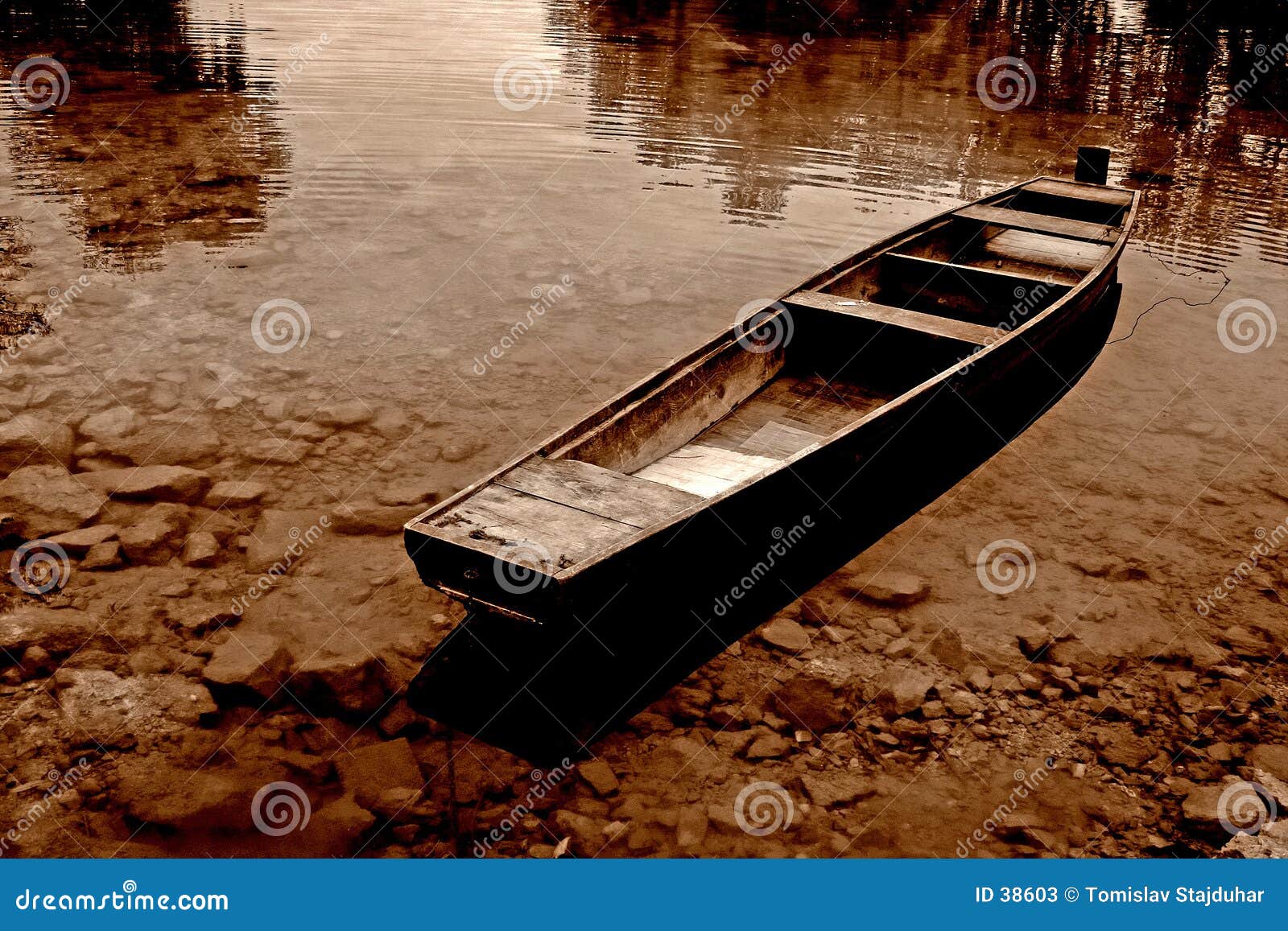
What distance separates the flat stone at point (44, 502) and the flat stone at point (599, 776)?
3.52 metres

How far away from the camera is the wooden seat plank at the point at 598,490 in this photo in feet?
15.5

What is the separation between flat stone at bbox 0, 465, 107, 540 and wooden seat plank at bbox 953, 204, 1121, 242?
310 inches

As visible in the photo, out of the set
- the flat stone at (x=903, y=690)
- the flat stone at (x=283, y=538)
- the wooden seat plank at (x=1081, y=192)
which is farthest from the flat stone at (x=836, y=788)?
the wooden seat plank at (x=1081, y=192)

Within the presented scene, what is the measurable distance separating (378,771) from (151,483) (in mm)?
2884

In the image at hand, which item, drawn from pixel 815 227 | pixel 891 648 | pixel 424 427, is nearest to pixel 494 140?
pixel 815 227

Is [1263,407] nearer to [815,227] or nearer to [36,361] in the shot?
[815,227]

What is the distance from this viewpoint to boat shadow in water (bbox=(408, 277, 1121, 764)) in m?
4.61

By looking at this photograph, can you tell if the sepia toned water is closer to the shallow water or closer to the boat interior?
the shallow water

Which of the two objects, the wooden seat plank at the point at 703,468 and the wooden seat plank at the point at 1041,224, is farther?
the wooden seat plank at the point at 1041,224

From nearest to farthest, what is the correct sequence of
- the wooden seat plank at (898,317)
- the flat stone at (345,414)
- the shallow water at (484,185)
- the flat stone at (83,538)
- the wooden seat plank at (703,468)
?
the flat stone at (83,538) < the wooden seat plank at (703,468) < the wooden seat plank at (898,317) < the flat stone at (345,414) < the shallow water at (484,185)

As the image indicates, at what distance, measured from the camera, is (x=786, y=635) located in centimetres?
537

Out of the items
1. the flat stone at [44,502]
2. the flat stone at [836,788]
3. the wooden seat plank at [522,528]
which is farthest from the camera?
the flat stone at [44,502]

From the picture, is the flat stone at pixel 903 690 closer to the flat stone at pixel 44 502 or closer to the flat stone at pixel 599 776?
the flat stone at pixel 599 776

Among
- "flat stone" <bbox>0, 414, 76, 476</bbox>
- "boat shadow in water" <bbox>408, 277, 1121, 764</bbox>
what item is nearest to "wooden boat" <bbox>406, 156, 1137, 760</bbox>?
"boat shadow in water" <bbox>408, 277, 1121, 764</bbox>
